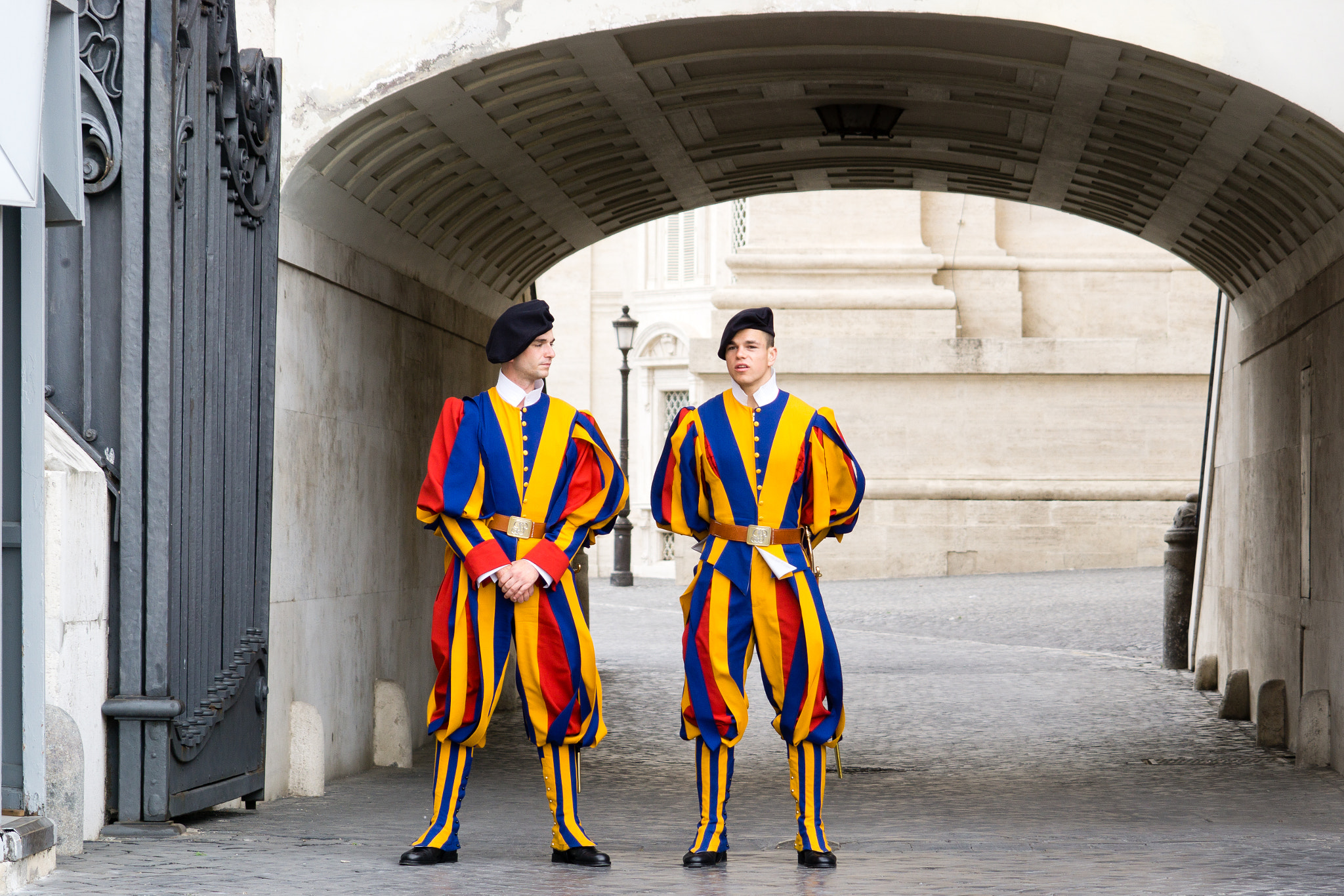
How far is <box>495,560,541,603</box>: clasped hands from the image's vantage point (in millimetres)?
5281

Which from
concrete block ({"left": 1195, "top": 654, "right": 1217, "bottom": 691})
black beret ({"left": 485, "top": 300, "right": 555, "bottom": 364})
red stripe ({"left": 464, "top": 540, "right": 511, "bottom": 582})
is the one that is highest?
black beret ({"left": 485, "top": 300, "right": 555, "bottom": 364})

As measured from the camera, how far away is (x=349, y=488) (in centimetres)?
826

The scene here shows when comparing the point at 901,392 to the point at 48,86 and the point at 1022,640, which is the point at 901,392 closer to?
the point at 1022,640

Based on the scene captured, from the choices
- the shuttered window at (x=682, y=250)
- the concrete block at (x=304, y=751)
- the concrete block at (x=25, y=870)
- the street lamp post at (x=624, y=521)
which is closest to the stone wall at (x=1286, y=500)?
the concrete block at (x=304, y=751)

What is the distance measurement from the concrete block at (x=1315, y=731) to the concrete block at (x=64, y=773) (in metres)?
6.01

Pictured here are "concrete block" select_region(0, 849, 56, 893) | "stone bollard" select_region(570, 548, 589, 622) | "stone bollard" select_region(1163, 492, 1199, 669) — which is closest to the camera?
"concrete block" select_region(0, 849, 56, 893)

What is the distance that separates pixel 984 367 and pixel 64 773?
1816 centimetres

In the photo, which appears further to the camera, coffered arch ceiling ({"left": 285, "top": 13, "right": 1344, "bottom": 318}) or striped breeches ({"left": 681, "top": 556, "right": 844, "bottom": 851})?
coffered arch ceiling ({"left": 285, "top": 13, "right": 1344, "bottom": 318})

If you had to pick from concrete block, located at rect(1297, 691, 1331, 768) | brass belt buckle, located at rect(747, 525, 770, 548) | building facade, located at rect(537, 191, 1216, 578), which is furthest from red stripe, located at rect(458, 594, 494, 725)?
building facade, located at rect(537, 191, 1216, 578)

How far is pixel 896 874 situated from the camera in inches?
207

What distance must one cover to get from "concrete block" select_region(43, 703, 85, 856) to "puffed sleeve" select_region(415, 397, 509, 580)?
132cm

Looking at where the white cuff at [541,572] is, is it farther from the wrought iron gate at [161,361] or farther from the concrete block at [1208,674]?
the concrete block at [1208,674]

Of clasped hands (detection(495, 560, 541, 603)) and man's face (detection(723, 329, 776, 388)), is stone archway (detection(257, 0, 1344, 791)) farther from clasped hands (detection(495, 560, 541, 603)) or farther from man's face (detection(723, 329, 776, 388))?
clasped hands (detection(495, 560, 541, 603))

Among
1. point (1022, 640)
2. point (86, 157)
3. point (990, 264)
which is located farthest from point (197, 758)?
point (990, 264)
